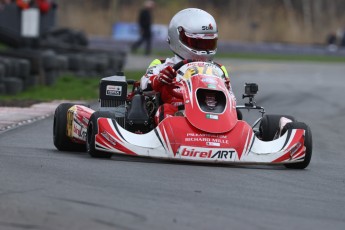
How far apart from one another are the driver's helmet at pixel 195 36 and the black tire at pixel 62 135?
113 centimetres

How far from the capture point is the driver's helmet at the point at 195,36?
33.1 ft

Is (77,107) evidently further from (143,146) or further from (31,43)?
(31,43)

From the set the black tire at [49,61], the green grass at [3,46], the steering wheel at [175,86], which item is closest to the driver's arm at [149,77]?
the steering wheel at [175,86]

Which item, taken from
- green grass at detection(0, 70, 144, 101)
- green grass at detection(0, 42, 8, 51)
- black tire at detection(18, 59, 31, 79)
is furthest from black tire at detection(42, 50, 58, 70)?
green grass at detection(0, 42, 8, 51)

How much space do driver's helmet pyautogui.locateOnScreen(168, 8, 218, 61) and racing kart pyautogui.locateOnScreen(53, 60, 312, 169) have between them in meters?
0.36

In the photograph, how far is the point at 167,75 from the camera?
9531 mm

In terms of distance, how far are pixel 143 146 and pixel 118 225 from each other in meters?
3.04

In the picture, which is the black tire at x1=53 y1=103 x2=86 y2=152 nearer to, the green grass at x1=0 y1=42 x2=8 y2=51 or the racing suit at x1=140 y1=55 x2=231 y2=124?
the racing suit at x1=140 y1=55 x2=231 y2=124

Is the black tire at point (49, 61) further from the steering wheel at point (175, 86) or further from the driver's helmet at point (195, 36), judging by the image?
the steering wheel at point (175, 86)

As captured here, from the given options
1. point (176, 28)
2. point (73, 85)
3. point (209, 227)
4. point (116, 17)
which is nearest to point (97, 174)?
point (209, 227)

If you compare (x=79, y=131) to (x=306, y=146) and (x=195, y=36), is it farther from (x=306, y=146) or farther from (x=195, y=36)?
(x=306, y=146)

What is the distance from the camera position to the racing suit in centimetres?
942

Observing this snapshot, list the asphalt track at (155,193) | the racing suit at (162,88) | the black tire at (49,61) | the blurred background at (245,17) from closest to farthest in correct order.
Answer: the asphalt track at (155,193) < the racing suit at (162,88) < the black tire at (49,61) < the blurred background at (245,17)

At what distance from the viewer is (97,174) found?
7.83 metres
